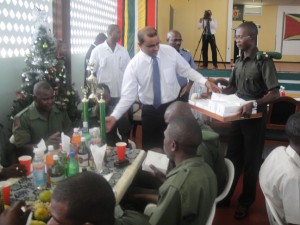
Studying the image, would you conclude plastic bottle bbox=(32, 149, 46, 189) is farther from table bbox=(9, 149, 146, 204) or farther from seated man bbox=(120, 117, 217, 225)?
seated man bbox=(120, 117, 217, 225)

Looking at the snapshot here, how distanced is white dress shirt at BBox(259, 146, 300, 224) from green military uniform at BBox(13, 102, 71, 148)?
6.02 ft

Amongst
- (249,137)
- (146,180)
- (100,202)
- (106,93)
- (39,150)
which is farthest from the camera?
(106,93)

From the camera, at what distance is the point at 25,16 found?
13.2ft

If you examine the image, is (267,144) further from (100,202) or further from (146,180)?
(100,202)

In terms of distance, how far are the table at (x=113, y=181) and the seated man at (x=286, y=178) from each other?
0.78 m

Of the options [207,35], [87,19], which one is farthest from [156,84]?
[207,35]

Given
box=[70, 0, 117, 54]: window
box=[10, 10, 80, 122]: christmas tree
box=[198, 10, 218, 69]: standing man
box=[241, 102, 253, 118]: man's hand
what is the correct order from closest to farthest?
box=[241, 102, 253, 118]: man's hand, box=[10, 10, 80, 122]: christmas tree, box=[70, 0, 117, 54]: window, box=[198, 10, 218, 69]: standing man

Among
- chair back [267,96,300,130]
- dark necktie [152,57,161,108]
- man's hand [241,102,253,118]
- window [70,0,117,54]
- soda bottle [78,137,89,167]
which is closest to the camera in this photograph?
soda bottle [78,137,89,167]

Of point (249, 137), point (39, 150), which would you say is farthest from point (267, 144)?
point (39, 150)

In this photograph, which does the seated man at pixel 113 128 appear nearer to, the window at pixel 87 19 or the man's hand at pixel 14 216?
the man's hand at pixel 14 216

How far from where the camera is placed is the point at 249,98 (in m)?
2.83

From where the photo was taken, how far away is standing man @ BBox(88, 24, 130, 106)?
4695 millimetres

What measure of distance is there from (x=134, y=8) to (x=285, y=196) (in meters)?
5.77

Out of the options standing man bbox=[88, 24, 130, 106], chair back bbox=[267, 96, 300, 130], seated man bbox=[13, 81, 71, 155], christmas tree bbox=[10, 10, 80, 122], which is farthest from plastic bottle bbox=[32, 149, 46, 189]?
chair back bbox=[267, 96, 300, 130]
